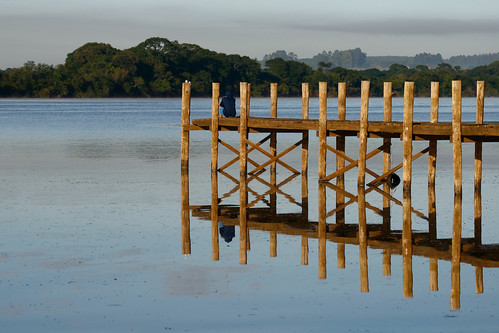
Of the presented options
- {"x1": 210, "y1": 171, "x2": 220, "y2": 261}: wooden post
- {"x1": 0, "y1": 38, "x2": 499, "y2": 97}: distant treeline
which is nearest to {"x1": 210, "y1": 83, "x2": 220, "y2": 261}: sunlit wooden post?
{"x1": 210, "y1": 171, "x2": 220, "y2": 261}: wooden post

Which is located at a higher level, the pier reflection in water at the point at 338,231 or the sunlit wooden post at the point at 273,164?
the sunlit wooden post at the point at 273,164

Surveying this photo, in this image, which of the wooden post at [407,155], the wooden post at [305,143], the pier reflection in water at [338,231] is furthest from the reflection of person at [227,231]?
the wooden post at [305,143]

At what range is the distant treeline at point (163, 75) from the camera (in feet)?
528

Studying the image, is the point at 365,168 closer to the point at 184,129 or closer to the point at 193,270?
the point at 184,129

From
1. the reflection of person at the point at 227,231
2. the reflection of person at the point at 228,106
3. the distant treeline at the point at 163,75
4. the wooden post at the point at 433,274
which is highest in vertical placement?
the distant treeline at the point at 163,75

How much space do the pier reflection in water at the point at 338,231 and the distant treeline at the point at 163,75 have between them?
5499 inches

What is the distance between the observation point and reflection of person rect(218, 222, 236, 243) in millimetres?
17141

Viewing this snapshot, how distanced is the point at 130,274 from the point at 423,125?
923 cm

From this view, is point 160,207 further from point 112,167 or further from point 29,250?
point 112,167

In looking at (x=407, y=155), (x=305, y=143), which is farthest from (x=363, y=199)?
(x=305, y=143)

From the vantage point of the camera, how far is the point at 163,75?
6511 inches

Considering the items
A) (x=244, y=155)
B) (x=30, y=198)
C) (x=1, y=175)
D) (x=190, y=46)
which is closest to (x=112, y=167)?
(x=1, y=175)

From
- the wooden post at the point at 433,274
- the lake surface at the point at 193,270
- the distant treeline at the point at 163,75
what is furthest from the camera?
the distant treeline at the point at 163,75

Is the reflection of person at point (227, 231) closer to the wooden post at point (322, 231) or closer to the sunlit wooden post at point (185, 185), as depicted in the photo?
the sunlit wooden post at point (185, 185)
